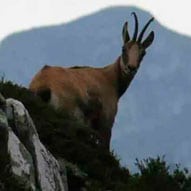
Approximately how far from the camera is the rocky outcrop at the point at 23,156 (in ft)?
33.3

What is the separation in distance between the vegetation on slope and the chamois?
69.1 inches

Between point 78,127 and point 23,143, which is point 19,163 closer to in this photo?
point 23,143

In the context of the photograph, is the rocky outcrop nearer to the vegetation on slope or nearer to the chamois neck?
the vegetation on slope

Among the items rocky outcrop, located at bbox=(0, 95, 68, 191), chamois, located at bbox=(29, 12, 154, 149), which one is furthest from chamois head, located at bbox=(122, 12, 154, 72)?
rocky outcrop, located at bbox=(0, 95, 68, 191)

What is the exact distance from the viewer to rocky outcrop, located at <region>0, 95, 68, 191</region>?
10.2m

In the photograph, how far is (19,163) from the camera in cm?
1076

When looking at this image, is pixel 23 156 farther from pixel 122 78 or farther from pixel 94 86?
pixel 122 78

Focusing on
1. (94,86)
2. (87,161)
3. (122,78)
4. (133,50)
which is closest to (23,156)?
(87,161)

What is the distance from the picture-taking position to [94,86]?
2041 cm

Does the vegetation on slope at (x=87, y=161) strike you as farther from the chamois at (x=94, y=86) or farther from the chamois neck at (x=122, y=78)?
the chamois neck at (x=122, y=78)

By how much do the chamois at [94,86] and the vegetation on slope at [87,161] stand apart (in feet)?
5.76

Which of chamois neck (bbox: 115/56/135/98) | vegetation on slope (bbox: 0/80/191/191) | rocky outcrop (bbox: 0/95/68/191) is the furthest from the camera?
chamois neck (bbox: 115/56/135/98)

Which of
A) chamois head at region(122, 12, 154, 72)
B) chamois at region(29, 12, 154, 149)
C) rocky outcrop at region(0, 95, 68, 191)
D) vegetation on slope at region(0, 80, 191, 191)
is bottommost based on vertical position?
rocky outcrop at region(0, 95, 68, 191)

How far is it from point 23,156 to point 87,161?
347 cm
